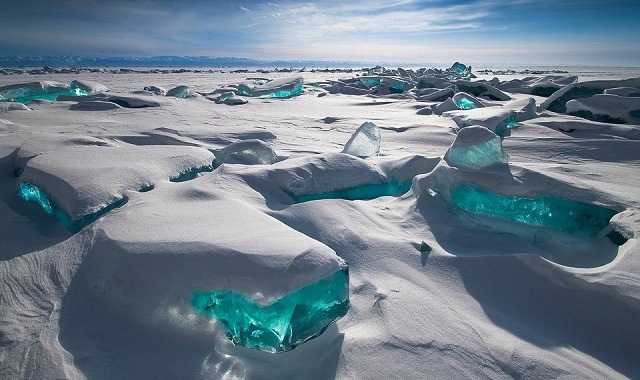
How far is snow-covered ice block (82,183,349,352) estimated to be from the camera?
90 centimetres

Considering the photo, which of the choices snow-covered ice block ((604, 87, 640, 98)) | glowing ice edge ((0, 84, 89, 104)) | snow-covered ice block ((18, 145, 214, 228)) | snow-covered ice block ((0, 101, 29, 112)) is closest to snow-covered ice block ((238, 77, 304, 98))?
glowing ice edge ((0, 84, 89, 104))

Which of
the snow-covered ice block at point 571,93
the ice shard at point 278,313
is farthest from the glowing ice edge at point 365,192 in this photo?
the snow-covered ice block at point 571,93

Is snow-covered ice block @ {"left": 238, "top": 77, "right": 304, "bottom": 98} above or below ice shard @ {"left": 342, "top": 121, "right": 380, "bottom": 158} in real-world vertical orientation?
above

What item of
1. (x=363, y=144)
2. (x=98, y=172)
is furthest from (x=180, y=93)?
(x=98, y=172)

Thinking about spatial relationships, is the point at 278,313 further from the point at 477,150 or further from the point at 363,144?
the point at 363,144

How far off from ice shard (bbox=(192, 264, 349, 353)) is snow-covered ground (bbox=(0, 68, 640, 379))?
2cm

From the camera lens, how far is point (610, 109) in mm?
3492

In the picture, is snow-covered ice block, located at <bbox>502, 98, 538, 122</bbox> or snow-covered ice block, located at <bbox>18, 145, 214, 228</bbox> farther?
snow-covered ice block, located at <bbox>502, 98, 538, 122</bbox>

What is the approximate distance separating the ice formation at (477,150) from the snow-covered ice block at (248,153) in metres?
1.06

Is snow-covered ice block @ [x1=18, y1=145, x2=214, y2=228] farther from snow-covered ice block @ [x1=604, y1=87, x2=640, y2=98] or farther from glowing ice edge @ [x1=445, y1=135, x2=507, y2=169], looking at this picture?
snow-covered ice block @ [x1=604, y1=87, x2=640, y2=98]

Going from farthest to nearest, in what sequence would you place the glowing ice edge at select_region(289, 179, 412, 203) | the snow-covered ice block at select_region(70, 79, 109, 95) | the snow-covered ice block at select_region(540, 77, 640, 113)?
the snow-covered ice block at select_region(70, 79, 109, 95)
the snow-covered ice block at select_region(540, 77, 640, 113)
the glowing ice edge at select_region(289, 179, 412, 203)

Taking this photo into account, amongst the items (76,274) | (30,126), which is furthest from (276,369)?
(30,126)

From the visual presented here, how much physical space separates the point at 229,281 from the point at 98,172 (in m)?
1.02

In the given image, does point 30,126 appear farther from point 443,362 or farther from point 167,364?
point 443,362
